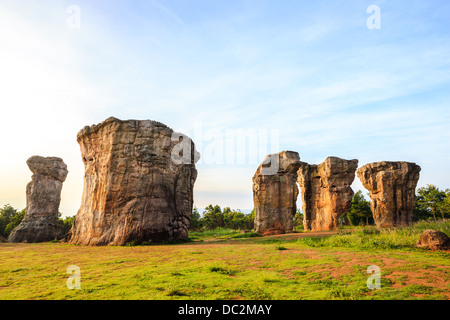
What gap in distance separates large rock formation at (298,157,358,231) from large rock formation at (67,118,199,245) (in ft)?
52.7

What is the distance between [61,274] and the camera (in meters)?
8.19

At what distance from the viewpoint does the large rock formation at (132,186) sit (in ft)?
55.4

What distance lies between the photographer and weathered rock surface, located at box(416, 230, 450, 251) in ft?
31.7

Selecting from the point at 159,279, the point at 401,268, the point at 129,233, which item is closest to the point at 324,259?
the point at 401,268

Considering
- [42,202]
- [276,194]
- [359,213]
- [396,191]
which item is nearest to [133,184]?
[42,202]

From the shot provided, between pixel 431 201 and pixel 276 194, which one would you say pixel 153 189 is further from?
pixel 431 201

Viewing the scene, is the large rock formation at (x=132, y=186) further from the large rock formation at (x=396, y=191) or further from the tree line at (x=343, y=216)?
the large rock formation at (x=396, y=191)

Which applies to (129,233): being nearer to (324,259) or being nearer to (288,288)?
(324,259)

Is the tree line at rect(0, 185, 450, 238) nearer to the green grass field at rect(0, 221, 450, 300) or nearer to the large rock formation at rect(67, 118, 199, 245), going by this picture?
the large rock formation at rect(67, 118, 199, 245)

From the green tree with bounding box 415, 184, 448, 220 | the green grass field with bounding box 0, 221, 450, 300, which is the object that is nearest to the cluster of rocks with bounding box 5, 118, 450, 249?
the green grass field with bounding box 0, 221, 450, 300

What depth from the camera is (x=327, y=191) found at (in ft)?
93.7

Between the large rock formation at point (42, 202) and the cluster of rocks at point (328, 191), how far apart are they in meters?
18.5

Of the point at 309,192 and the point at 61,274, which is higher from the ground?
the point at 309,192
